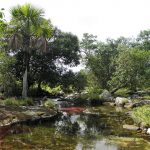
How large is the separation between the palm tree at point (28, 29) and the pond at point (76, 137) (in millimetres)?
13127

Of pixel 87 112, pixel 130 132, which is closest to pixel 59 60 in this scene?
pixel 87 112

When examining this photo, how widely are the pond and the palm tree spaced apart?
517 inches

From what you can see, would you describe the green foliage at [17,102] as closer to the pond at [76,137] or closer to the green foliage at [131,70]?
the pond at [76,137]

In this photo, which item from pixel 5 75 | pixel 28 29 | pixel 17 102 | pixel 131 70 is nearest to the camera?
pixel 17 102

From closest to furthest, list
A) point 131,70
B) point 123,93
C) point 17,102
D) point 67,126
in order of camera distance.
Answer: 1. point 67,126
2. point 17,102
3. point 131,70
4. point 123,93

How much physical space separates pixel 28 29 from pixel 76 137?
20440mm

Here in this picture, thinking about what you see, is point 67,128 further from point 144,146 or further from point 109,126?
point 144,146

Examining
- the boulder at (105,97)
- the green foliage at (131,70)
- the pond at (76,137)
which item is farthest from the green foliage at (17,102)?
the green foliage at (131,70)

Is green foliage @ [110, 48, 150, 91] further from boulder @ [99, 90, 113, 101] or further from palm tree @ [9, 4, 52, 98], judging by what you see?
palm tree @ [9, 4, 52, 98]

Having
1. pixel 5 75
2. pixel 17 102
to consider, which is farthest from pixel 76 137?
pixel 5 75

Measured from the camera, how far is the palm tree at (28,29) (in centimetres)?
3688

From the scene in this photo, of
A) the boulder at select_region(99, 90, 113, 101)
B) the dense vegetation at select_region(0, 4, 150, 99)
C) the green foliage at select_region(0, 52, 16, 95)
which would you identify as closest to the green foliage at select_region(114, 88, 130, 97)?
the dense vegetation at select_region(0, 4, 150, 99)

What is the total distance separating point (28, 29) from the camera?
37500 mm

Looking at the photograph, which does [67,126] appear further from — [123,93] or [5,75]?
[123,93]
